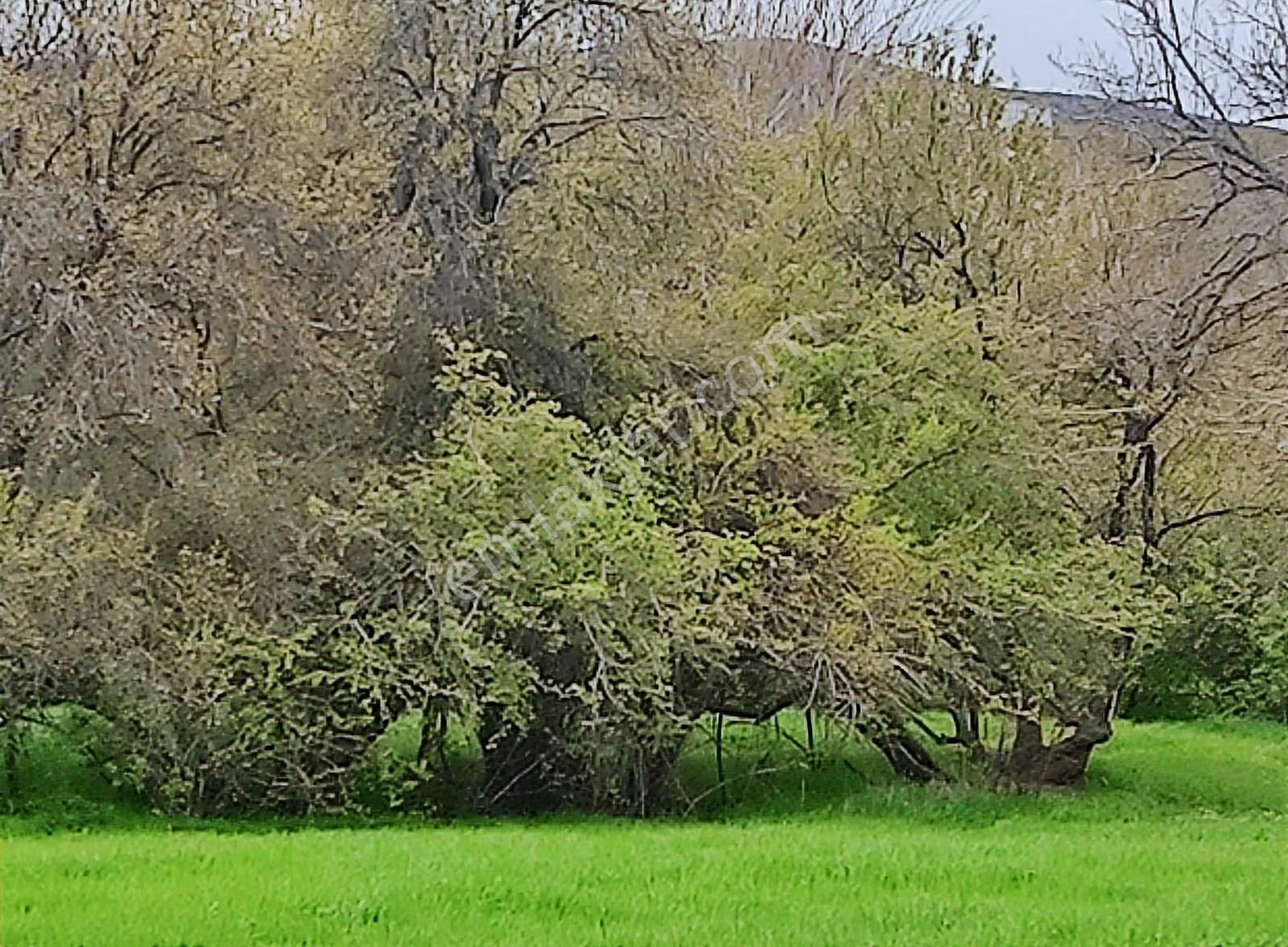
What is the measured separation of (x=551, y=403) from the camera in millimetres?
14961

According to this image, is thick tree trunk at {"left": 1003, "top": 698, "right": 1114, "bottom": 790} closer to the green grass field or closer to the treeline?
the treeline

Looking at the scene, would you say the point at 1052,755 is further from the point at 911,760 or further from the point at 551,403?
the point at 551,403

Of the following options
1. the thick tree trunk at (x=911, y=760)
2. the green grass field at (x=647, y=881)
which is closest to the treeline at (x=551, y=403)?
the thick tree trunk at (x=911, y=760)

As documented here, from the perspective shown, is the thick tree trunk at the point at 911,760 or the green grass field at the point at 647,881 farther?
the thick tree trunk at the point at 911,760

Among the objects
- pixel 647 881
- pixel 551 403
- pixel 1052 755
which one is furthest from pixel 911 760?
pixel 647 881

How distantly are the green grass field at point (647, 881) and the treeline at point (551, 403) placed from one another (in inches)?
50.5

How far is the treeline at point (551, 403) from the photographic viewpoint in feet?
46.4

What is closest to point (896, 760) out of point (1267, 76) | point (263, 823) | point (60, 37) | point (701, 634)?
point (701, 634)

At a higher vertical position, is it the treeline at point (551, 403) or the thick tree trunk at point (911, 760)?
the treeline at point (551, 403)

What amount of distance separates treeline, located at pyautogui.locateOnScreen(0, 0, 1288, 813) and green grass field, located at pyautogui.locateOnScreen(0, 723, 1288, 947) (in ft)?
4.21

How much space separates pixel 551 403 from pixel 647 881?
584 cm

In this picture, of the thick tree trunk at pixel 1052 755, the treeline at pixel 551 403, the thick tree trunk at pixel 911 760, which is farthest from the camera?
Answer: the thick tree trunk at pixel 1052 755

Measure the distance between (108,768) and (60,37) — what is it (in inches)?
260

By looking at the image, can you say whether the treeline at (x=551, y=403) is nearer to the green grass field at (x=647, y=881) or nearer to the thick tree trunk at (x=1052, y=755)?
the thick tree trunk at (x=1052, y=755)
